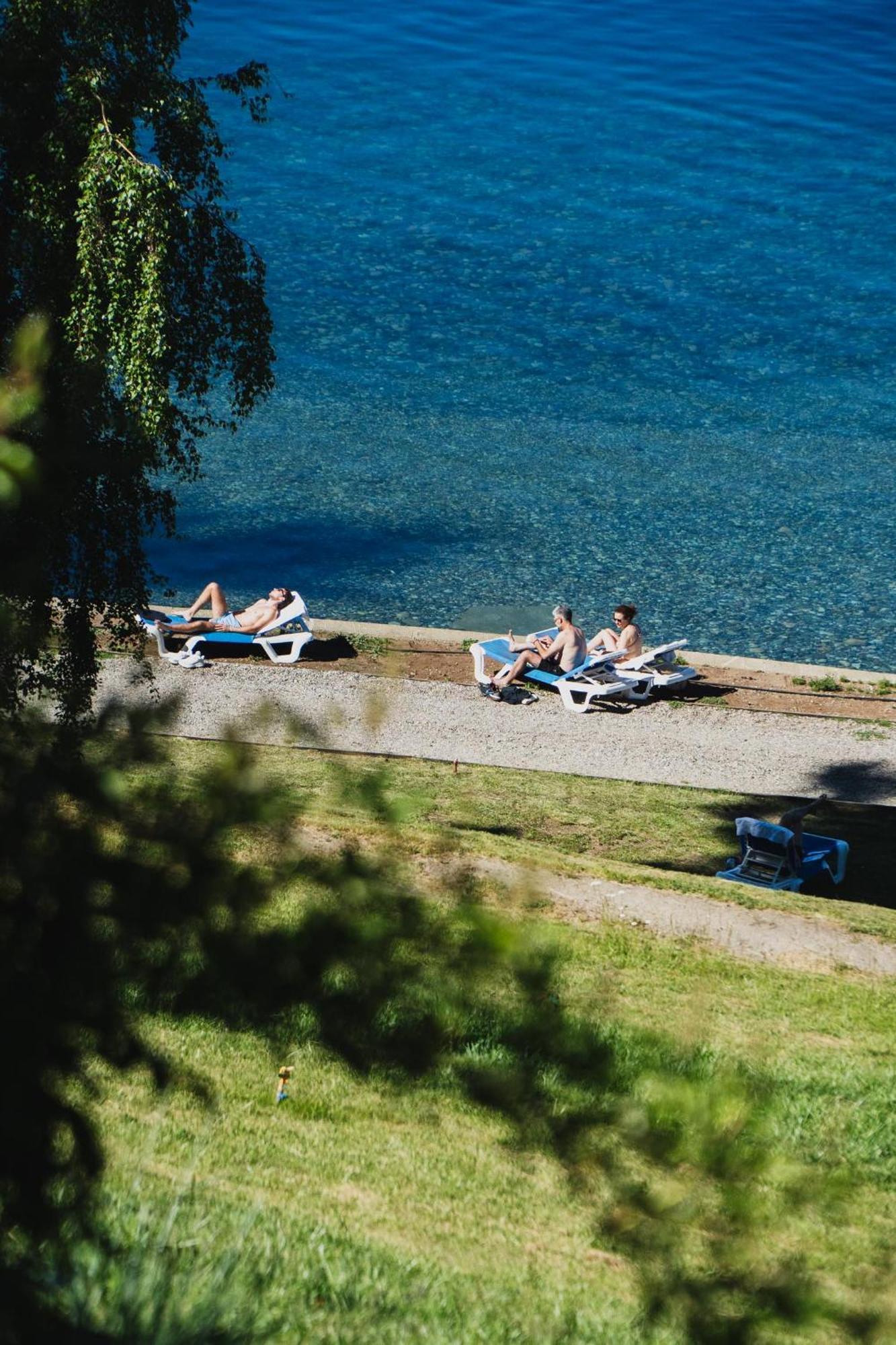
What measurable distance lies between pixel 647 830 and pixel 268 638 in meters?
5.63

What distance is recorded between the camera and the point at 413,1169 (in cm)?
481

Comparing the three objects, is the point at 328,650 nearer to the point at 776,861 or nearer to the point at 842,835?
the point at 842,835

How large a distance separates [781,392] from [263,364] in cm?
1824

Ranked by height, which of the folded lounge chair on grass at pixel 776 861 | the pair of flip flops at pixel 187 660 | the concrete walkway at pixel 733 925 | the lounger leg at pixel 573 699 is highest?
the concrete walkway at pixel 733 925

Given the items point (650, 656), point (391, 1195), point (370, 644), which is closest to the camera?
point (391, 1195)

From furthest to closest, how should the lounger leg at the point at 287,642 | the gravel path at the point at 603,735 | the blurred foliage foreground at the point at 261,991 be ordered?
1. the lounger leg at the point at 287,642
2. the gravel path at the point at 603,735
3. the blurred foliage foreground at the point at 261,991

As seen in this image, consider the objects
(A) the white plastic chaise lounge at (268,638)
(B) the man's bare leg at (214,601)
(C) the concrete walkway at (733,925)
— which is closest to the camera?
(C) the concrete walkway at (733,925)

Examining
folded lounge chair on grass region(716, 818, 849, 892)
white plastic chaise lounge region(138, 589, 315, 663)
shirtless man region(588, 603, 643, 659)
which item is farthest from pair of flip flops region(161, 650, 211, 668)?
folded lounge chair on grass region(716, 818, 849, 892)

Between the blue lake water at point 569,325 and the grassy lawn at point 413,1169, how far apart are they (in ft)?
36.6

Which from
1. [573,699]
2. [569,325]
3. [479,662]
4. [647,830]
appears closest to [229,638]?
[479,662]

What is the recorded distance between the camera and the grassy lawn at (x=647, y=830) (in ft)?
25.9

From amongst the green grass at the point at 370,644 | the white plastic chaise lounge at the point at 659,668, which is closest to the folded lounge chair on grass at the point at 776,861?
the white plastic chaise lounge at the point at 659,668

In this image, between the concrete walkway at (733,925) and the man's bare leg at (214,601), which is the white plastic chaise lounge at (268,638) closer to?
the man's bare leg at (214,601)

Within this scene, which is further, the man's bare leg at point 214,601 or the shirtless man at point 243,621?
the man's bare leg at point 214,601
